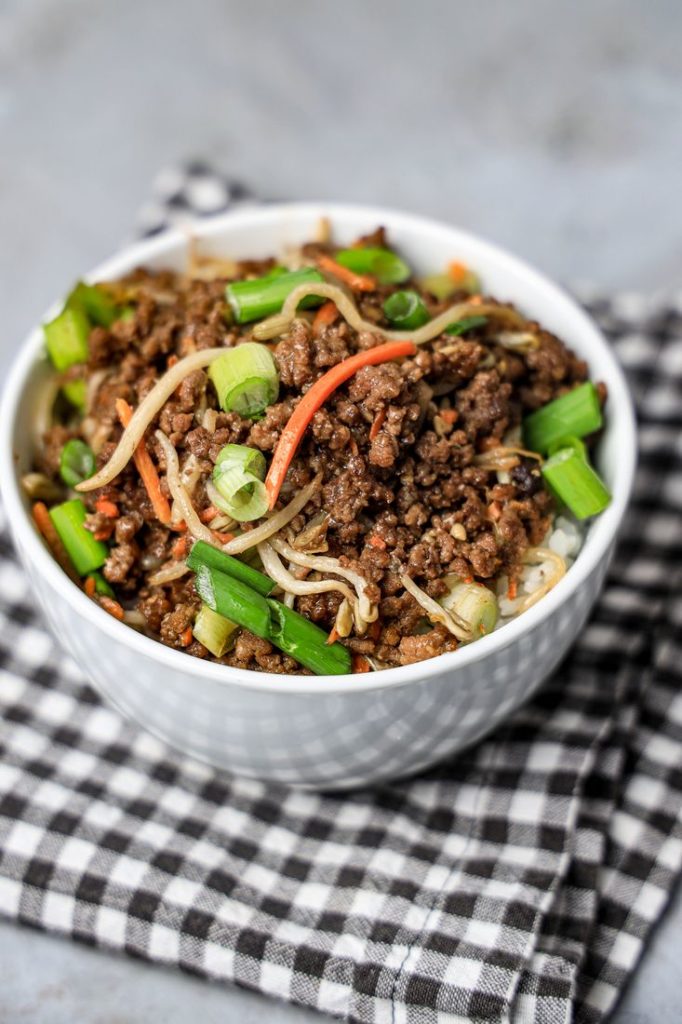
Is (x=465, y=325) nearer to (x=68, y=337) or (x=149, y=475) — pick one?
(x=149, y=475)

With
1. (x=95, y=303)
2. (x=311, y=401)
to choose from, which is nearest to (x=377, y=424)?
(x=311, y=401)

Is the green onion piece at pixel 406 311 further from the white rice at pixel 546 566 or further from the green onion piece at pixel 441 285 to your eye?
the white rice at pixel 546 566

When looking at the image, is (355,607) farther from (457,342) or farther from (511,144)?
(511,144)

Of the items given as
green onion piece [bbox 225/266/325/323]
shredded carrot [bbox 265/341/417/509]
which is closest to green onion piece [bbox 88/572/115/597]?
shredded carrot [bbox 265/341/417/509]

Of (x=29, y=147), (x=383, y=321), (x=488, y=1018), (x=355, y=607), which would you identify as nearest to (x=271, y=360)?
(x=383, y=321)

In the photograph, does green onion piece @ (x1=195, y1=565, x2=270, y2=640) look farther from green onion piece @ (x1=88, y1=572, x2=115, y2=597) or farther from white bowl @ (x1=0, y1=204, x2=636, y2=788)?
green onion piece @ (x1=88, y1=572, x2=115, y2=597)
